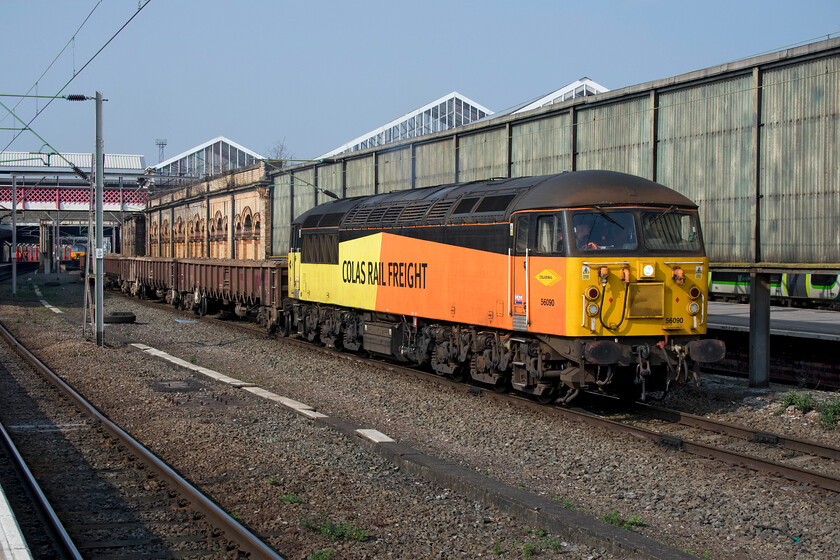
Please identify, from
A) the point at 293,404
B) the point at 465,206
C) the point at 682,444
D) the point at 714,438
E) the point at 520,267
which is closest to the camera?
the point at 682,444

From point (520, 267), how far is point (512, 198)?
1.24 metres

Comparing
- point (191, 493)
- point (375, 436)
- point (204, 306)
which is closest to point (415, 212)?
point (375, 436)

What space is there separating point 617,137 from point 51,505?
48.0ft

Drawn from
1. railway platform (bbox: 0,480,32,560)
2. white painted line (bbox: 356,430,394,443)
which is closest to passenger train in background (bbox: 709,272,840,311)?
white painted line (bbox: 356,430,394,443)

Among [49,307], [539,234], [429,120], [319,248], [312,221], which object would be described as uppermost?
[429,120]

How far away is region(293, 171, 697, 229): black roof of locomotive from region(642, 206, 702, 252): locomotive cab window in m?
0.17

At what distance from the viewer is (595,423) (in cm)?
1155

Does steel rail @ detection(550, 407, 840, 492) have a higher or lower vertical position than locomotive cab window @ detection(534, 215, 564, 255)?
lower

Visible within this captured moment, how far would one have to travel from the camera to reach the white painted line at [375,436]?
400 inches

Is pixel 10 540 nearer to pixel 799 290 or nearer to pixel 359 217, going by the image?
pixel 359 217

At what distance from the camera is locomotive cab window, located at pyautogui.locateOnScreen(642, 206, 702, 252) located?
11.8 metres

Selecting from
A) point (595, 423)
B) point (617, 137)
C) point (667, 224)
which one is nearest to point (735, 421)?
point (595, 423)

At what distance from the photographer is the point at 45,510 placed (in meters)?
7.51

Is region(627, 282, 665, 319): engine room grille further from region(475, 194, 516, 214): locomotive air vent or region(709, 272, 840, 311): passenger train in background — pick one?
region(709, 272, 840, 311): passenger train in background
